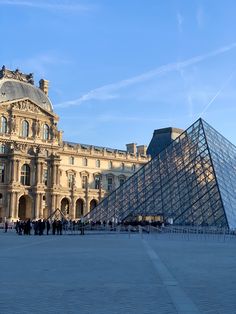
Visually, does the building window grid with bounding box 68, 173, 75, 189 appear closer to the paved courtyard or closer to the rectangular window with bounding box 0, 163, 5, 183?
the rectangular window with bounding box 0, 163, 5, 183

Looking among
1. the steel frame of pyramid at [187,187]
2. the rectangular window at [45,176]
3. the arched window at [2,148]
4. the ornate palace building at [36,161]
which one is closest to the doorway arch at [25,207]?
the ornate palace building at [36,161]

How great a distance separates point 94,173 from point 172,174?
36.4 m

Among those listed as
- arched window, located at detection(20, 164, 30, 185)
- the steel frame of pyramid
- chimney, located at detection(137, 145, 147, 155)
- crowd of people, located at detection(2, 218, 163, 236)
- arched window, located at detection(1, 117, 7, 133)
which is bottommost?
crowd of people, located at detection(2, 218, 163, 236)

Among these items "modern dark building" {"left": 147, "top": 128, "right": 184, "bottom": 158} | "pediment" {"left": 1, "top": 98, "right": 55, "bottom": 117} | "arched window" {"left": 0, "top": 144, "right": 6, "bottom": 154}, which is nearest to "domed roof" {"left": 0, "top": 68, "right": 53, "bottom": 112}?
"pediment" {"left": 1, "top": 98, "right": 55, "bottom": 117}

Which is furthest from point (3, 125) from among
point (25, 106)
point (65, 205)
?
point (65, 205)

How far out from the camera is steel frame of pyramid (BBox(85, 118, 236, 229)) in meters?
28.5

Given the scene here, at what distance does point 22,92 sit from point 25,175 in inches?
394

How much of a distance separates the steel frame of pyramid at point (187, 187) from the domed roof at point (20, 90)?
2726cm

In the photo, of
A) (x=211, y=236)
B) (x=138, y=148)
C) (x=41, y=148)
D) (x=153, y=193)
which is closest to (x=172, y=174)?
(x=153, y=193)

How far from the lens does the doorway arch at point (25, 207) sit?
5931 cm

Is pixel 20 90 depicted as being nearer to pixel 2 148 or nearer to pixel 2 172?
pixel 2 148

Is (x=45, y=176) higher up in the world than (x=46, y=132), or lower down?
lower down

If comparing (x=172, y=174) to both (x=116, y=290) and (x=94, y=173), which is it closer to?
(x=116, y=290)

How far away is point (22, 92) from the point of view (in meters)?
60.9
